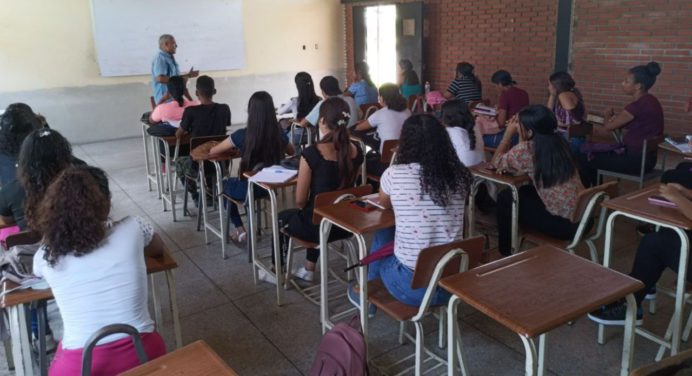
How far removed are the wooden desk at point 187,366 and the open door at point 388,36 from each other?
7.80m

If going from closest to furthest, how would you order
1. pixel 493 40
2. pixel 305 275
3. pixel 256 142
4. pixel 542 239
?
1. pixel 542 239
2. pixel 305 275
3. pixel 256 142
4. pixel 493 40

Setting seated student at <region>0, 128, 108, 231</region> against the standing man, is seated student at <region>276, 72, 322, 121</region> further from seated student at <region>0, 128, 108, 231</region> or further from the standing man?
seated student at <region>0, 128, 108, 231</region>

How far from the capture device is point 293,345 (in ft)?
9.09

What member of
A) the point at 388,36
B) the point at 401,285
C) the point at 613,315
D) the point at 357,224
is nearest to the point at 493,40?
the point at 388,36

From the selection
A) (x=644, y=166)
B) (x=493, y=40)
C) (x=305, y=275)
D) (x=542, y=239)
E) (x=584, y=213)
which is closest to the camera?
(x=584, y=213)

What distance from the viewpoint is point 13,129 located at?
3.06m

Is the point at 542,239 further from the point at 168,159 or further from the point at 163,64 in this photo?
the point at 163,64

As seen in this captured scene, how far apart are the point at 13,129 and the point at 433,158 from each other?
2352 mm

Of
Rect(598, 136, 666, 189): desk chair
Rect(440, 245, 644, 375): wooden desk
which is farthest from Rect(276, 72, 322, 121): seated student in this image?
Rect(440, 245, 644, 375): wooden desk

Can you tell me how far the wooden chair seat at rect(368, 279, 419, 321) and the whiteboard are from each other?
731cm

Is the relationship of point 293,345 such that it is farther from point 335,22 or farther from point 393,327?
point 335,22

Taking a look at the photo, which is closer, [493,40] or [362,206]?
[362,206]

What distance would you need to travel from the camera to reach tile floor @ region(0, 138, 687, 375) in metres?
2.59

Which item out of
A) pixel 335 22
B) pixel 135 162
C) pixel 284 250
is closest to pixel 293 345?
pixel 284 250
